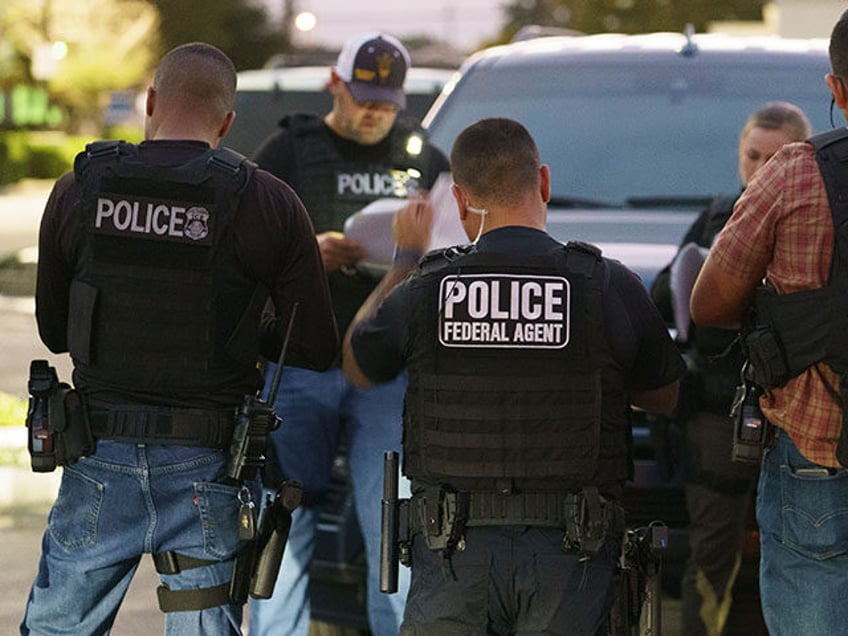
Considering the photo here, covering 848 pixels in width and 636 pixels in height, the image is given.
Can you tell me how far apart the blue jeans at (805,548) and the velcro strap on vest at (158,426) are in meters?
1.24

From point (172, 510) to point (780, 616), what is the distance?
1338mm

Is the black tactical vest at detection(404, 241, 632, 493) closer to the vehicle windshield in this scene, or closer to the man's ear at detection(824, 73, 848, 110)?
the man's ear at detection(824, 73, 848, 110)

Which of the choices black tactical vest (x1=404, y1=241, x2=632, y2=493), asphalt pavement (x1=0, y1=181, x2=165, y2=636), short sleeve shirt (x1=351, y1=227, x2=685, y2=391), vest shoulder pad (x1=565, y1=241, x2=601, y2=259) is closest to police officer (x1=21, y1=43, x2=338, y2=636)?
short sleeve shirt (x1=351, y1=227, x2=685, y2=391)

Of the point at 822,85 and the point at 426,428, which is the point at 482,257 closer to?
the point at 426,428

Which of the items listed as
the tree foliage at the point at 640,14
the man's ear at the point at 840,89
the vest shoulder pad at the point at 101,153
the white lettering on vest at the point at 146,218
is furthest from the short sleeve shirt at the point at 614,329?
the tree foliage at the point at 640,14

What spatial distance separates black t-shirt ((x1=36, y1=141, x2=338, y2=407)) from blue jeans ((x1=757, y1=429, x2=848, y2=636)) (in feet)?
3.68

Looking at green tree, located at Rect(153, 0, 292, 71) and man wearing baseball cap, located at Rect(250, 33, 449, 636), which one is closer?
man wearing baseball cap, located at Rect(250, 33, 449, 636)

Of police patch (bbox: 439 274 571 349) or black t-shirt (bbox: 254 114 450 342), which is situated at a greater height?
black t-shirt (bbox: 254 114 450 342)

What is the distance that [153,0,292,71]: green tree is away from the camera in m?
66.4

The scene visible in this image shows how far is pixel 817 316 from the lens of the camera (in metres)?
3.63

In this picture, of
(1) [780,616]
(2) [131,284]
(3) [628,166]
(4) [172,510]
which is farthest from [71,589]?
(3) [628,166]

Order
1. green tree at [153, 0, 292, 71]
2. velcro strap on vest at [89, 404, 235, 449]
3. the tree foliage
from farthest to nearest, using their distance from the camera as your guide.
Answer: green tree at [153, 0, 292, 71], the tree foliage, velcro strap on vest at [89, 404, 235, 449]

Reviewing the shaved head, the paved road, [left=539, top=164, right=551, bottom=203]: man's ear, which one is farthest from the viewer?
the paved road

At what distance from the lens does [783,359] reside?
3.69m
